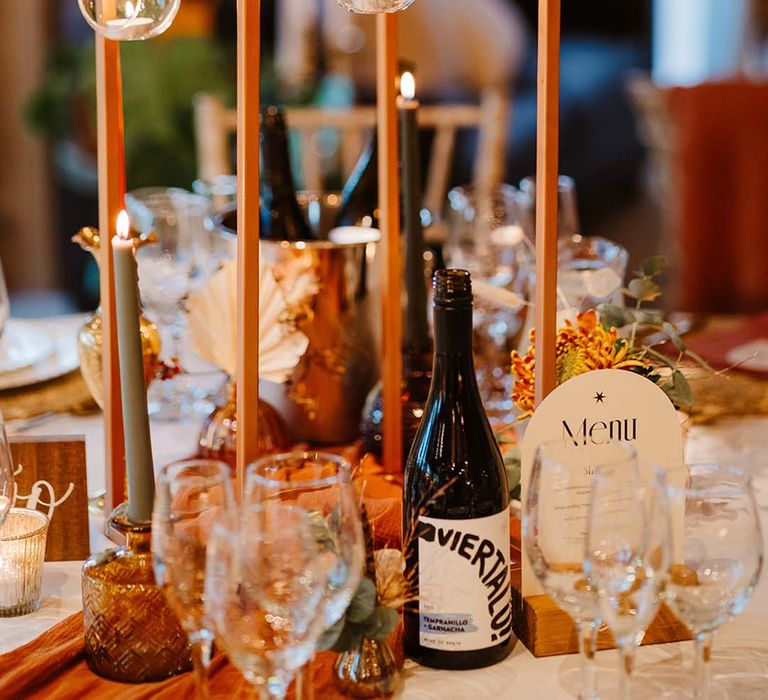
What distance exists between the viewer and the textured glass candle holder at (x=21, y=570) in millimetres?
1015

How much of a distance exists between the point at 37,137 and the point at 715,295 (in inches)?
112

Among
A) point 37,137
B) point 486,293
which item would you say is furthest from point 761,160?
point 37,137

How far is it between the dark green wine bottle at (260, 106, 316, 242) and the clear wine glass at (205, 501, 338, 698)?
80cm

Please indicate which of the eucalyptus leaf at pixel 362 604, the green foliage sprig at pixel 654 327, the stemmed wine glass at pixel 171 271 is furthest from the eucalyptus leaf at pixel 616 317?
the stemmed wine glass at pixel 171 271

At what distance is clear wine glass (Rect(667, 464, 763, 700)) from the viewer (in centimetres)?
79

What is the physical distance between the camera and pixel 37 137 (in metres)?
4.64

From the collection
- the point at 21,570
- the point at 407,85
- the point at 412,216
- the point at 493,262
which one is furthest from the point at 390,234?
the point at 493,262

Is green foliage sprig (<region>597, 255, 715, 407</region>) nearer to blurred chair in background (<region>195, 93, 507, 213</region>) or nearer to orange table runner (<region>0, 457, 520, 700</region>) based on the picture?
orange table runner (<region>0, 457, 520, 700</region>)

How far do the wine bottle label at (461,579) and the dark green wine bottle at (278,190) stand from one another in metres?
0.70

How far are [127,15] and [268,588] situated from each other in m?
0.44

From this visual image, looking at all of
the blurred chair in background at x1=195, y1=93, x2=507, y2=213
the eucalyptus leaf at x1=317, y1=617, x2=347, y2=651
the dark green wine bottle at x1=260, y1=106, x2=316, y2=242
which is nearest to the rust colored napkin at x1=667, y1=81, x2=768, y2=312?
the blurred chair in background at x1=195, y1=93, x2=507, y2=213

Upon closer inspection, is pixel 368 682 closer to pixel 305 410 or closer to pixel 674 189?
pixel 305 410

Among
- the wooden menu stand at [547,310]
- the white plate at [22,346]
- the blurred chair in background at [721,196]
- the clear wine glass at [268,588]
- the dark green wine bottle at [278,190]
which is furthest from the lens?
the blurred chair in background at [721,196]

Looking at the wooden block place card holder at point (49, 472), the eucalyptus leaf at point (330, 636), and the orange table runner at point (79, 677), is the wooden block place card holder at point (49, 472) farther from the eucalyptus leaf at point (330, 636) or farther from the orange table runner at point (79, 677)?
the eucalyptus leaf at point (330, 636)
